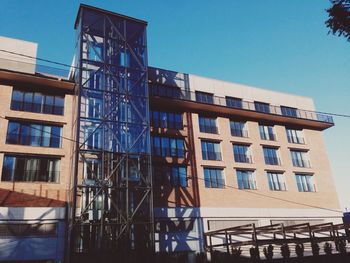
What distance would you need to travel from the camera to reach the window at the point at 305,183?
106ft

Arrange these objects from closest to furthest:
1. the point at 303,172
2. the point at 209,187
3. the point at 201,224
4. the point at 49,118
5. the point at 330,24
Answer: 1. the point at 330,24
2. the point at 49,118
3. the point at 201,224
4. the point at 209,187
5. the point at 303,172

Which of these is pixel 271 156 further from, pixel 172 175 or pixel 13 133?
pixel 13 133

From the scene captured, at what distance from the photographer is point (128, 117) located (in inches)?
1003

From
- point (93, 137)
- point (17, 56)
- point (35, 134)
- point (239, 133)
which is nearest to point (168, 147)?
point (93, 137)

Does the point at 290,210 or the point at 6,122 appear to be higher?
the point at 6,122

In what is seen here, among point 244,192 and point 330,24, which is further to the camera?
point 244,192

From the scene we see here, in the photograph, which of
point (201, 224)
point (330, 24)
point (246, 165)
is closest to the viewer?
point (330, 24)

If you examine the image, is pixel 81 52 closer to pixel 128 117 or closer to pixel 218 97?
pixel 128 117

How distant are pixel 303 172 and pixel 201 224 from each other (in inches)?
518

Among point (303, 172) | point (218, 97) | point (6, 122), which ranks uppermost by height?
point (218, 97)

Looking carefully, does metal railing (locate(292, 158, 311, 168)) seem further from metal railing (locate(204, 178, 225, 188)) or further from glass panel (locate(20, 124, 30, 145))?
glass panel (locate(20, 124, 30, 145))

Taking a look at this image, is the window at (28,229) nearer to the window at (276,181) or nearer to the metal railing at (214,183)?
the metal railing at (214,183)

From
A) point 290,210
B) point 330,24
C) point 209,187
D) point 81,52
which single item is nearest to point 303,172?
point 290,210

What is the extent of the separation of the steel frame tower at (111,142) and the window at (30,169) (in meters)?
2.48
